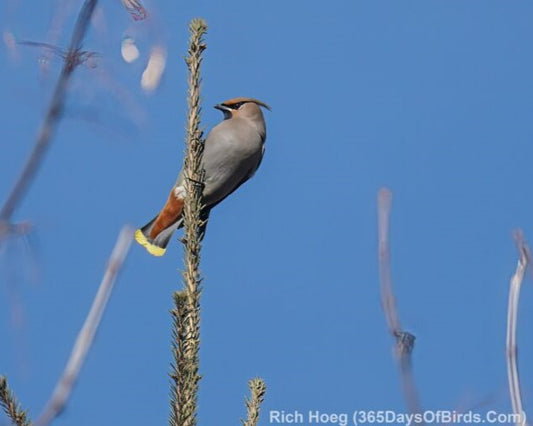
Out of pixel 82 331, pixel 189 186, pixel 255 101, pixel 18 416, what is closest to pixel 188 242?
pixel 189 186

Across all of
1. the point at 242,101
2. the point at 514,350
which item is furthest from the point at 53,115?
the point at 242,101

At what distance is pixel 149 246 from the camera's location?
171 inches

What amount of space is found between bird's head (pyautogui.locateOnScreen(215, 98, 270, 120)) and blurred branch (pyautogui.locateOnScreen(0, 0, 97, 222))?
2.26 m

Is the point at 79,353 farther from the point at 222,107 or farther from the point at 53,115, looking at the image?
the point at 222,107

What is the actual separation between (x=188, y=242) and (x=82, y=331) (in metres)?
0.33

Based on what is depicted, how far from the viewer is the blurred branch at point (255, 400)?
1973 mm

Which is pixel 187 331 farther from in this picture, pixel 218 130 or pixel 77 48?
pixel 218 130

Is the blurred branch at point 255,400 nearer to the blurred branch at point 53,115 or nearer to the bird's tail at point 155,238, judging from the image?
the blurred branch at point 53,115

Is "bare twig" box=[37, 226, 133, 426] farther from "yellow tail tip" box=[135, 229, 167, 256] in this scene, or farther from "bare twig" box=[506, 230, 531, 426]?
"yellow tail tip" box=[135, 229, 167, 256]

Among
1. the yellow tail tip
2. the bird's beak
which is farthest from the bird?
the bird's beak

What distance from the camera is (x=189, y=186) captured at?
2416 mm

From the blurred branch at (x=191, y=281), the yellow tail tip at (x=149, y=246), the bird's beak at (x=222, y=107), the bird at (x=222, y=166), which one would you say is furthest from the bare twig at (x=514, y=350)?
the bird's beak at (x=222, y=107)

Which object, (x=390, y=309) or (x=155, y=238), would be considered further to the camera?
(x=155, y=238)

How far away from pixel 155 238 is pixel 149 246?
2.2 inches
